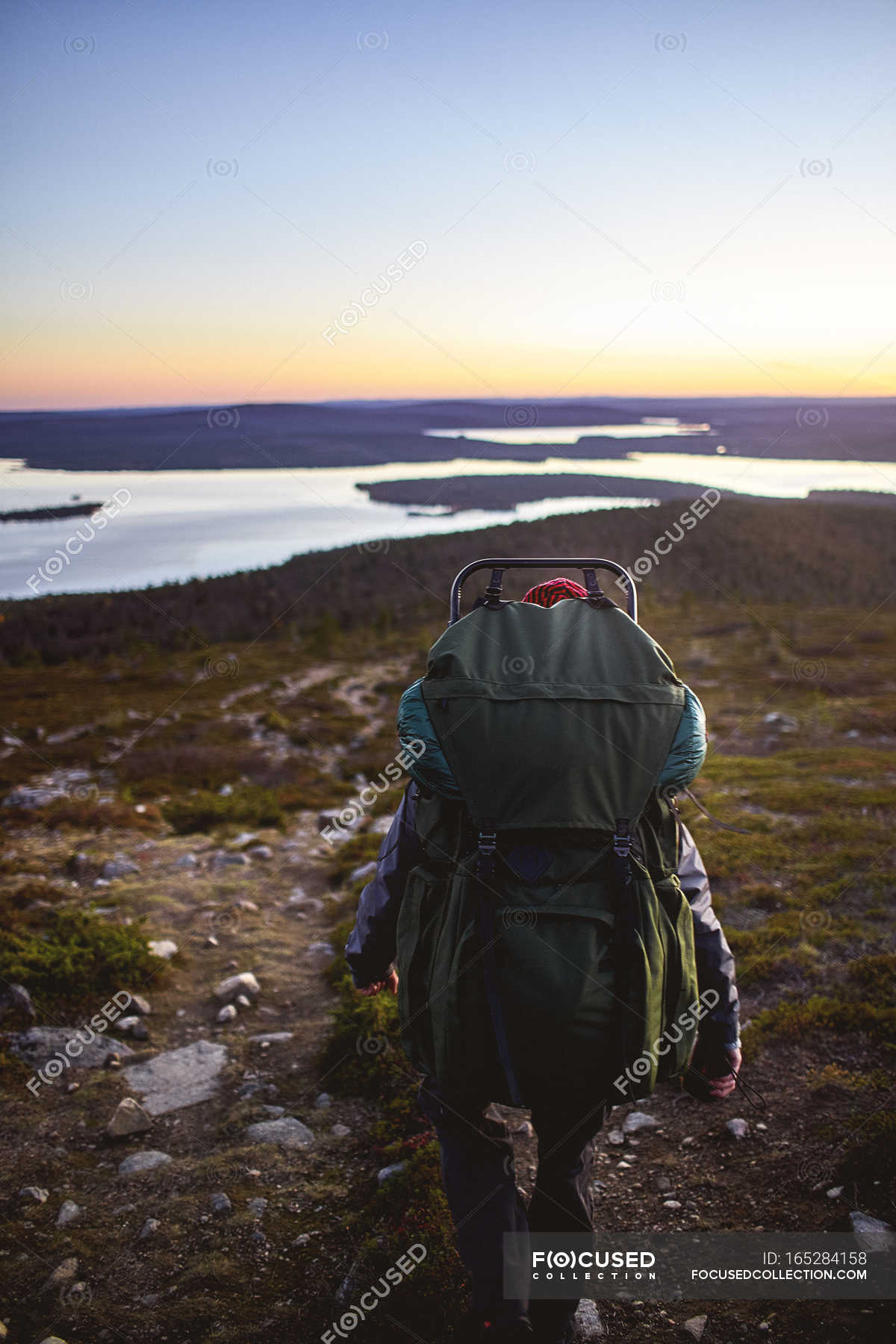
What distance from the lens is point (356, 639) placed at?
2856cm

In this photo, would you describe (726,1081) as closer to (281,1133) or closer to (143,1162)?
(281,1133)

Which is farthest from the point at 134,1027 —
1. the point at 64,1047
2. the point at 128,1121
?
the point at 128,1121

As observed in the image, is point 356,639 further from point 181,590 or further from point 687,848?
point 687,848

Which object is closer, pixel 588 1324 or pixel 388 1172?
pixel 588 1324

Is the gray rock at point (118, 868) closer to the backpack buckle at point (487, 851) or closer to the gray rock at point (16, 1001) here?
the gray rock at point (16, 1001)

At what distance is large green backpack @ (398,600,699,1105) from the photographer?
2332 mm

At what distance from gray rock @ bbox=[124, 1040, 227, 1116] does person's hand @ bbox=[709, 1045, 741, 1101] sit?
3.39 m

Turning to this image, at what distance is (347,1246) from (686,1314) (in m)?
1.59

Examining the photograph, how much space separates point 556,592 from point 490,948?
151 centimetres

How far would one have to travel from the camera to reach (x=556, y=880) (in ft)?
7.77

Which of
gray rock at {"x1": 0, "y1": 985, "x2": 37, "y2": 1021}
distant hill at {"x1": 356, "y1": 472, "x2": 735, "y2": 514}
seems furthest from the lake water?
gray rock at {"x1": 0, "y1": 985, "x2": 37, "y2": 1021}

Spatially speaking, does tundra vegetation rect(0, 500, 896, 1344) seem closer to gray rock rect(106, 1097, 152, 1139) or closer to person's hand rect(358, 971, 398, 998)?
gray rock rect(106, 1097, 152, 1139)

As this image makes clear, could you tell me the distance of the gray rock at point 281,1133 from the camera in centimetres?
452

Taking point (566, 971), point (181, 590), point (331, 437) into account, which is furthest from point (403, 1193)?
point (331, 437)
